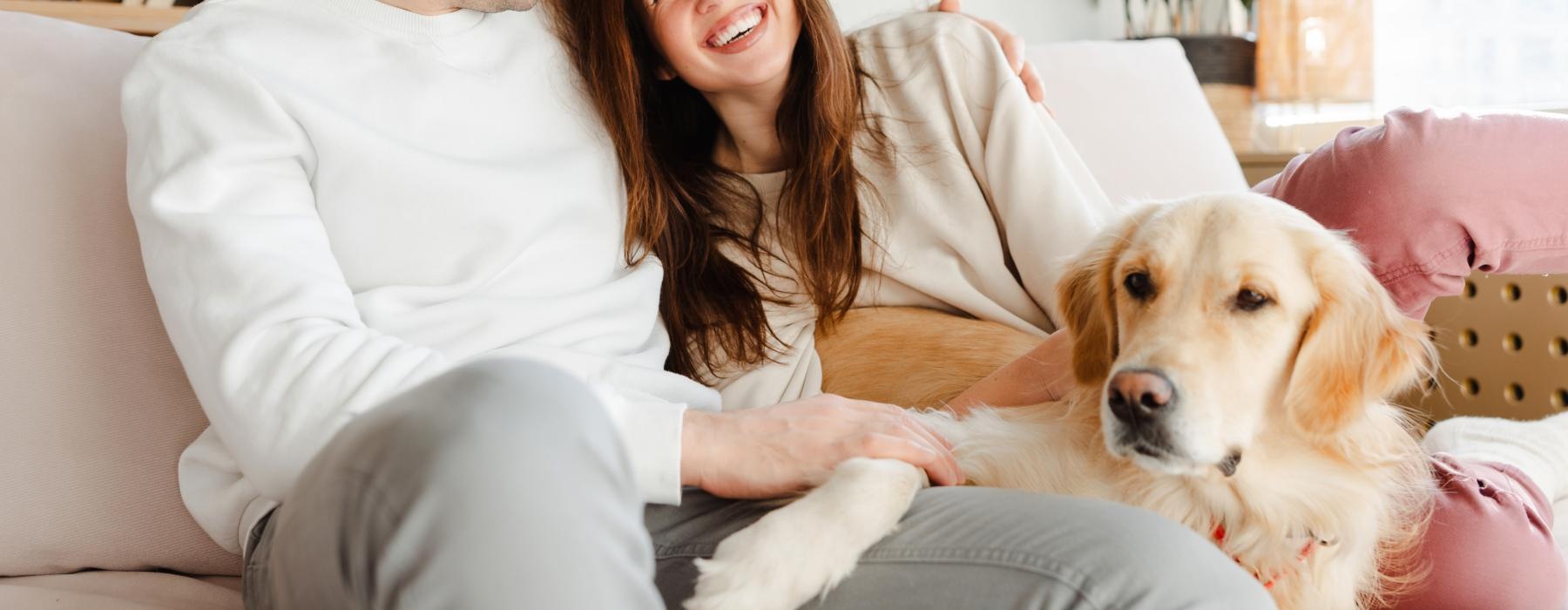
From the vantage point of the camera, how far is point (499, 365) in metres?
0.71

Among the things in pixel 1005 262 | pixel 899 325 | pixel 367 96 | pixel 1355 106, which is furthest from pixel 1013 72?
pixel 1355 106

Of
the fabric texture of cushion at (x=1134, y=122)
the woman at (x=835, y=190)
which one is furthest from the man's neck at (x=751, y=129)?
the fabric texture of cushion at (x=1134, y=122)

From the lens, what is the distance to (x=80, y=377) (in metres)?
1.23

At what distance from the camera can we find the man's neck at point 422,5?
1.29 meters

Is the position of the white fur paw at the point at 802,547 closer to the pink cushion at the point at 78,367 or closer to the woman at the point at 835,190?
the woman at the point at 835,190

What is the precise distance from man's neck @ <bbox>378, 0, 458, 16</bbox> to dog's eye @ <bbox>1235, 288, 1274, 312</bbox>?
3.06 ft

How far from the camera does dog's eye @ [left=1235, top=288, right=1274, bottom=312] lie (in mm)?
1093

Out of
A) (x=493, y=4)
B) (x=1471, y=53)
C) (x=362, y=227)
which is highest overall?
(x=493, y=4)

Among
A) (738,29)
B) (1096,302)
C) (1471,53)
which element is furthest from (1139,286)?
(1471,53)

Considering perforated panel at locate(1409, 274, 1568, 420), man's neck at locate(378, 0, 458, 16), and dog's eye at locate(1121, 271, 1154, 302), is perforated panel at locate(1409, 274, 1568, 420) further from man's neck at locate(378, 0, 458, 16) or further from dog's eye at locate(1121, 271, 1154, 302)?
man's neck at locate(378, 0, 458, 16)

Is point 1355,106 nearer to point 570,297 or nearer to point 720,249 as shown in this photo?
point 720,249

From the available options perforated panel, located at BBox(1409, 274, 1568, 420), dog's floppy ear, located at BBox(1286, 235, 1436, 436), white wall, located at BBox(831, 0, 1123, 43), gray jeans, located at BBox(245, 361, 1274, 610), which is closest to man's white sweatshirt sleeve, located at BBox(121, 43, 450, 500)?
gray jeans, located at BBox(245, 361, 1274, 610)

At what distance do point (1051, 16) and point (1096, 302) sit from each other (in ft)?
9.36

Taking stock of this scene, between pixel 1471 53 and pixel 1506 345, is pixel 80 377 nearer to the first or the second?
pixel 1506 345
